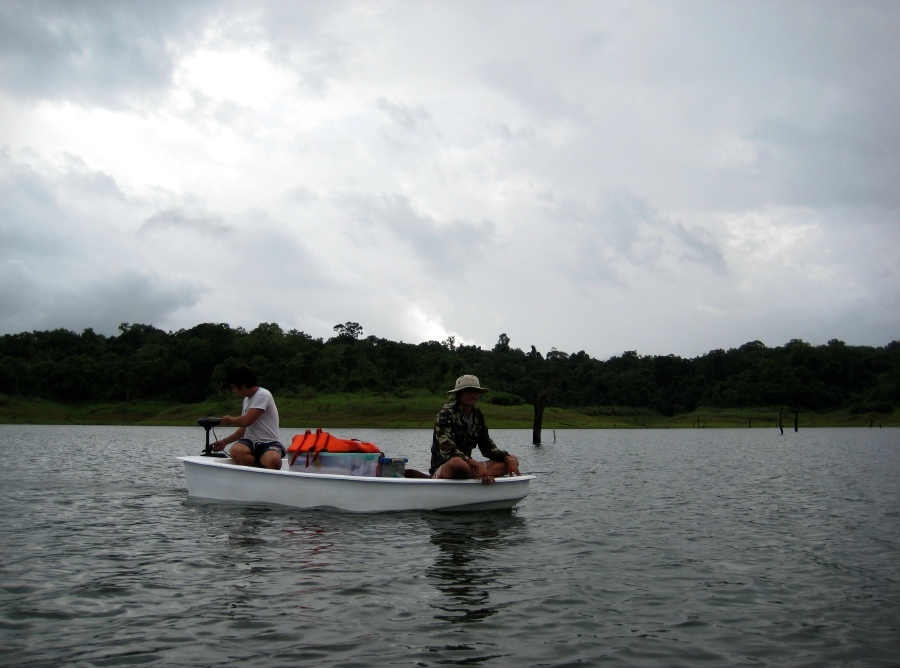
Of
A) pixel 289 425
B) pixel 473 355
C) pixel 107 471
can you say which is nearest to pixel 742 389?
pixel 473 355

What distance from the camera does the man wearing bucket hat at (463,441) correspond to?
11.9m

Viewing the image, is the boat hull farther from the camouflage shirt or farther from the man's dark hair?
the man's dark hair

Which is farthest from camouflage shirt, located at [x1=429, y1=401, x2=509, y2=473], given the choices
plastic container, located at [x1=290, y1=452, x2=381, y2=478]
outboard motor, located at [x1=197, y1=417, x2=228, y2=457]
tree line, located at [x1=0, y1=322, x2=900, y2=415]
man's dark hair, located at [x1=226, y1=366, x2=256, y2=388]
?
tree line, located at [x1=0, y1=322, x2=900, y2=415]

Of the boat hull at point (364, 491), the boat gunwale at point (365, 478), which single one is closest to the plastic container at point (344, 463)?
the boat gunwale at point (365, 478)

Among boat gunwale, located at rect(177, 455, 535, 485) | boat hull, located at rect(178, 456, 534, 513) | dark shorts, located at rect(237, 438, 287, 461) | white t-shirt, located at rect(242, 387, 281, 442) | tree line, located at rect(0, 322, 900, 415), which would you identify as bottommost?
boat hull, located at rect(178, 456, 534, 513)

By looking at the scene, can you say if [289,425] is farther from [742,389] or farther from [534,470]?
[742,389]

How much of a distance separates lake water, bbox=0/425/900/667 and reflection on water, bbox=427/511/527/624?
0.04 metres

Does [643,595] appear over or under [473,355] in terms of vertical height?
under

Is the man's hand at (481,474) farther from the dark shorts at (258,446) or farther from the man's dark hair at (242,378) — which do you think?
the man's dark hair at (242,378)

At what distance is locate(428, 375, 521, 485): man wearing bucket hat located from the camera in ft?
39.0

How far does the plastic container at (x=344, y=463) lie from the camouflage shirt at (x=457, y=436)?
3.13 ft

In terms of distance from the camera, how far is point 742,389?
411ft

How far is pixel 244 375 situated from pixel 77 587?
5285 millimetres

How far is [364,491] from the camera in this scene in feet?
39.5
